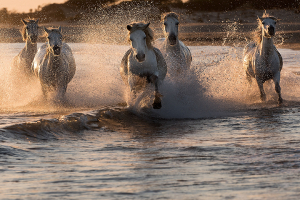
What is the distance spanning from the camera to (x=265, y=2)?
40094 millimetres

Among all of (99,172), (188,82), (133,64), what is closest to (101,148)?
(99,172)

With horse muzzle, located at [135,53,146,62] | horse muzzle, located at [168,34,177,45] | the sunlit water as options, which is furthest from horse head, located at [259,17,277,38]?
horse muzzle, located at [135,53,146,62]

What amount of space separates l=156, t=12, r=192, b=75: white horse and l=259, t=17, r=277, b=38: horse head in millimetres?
A: 1700

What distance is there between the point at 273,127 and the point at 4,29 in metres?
38.0

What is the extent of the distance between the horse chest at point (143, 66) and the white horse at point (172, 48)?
164cm

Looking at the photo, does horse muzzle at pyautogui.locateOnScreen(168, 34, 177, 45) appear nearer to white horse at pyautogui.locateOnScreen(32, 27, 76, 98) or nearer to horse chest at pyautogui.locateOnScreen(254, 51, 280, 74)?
horse chest at pyautogui.locateOnScreen(254, 51, 280, 74)

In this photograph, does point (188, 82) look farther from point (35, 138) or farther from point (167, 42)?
point (35, 138)

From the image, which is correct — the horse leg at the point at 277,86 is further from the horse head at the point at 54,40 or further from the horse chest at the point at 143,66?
the horse head at the point at 54,40

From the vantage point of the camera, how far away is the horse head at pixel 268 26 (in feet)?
29.5

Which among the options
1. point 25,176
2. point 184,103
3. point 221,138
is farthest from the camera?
point 184,103

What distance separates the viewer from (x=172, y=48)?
10031mm

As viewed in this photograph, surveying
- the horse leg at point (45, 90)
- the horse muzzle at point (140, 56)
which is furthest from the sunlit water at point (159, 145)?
the horse muzzle at point (140, 56)

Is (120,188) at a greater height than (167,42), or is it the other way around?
(167,42)

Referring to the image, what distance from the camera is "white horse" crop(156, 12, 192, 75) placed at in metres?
9.77
